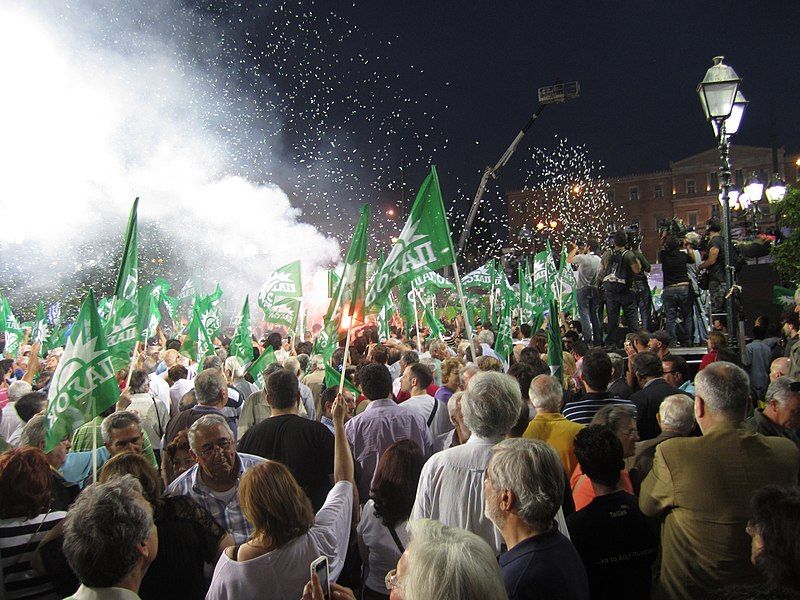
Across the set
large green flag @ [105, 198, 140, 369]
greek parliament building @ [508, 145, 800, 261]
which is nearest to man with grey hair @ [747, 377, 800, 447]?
large green flag @ [105, 198, 140, 369]

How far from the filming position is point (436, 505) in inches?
152

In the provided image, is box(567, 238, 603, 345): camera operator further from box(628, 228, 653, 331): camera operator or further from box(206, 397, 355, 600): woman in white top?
box(206, 397, 355, 600): woman in white top

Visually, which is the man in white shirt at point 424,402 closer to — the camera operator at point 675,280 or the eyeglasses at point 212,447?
the eyeglasses at point 212,447

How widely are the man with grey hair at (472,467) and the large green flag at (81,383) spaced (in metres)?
2.84

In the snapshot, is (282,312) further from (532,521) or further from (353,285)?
(532,521)

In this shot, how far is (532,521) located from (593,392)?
325 cm

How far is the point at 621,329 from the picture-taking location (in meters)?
13.4

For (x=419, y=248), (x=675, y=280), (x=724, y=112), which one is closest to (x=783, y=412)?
(x=419, y=248)

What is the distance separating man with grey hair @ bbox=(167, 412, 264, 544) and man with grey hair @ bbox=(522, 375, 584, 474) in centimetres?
210

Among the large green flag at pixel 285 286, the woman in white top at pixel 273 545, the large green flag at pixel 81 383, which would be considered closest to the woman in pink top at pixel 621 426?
the woman in white top at pixel 273 545

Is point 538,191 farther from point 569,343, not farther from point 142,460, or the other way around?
point 142,460

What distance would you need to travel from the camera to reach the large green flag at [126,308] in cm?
650

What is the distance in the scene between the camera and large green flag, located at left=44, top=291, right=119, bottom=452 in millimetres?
5082

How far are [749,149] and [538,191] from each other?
28.1 meters
